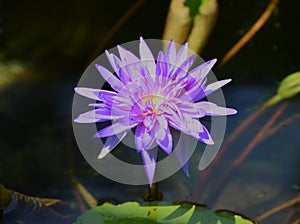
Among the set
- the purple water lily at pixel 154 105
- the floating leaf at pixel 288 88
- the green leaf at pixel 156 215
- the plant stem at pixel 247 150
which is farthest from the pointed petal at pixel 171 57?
the floating leaf at pixel 288 88

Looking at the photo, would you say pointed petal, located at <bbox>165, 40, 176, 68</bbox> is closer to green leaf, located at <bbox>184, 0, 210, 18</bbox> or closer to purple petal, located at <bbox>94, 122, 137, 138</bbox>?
purple petal, located at <bbox>94, 122, 137, 138</bbox>

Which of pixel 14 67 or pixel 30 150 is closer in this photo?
pixel 30 150

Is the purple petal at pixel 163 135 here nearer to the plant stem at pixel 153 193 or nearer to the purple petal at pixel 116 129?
the purple petal at pixel 116 129

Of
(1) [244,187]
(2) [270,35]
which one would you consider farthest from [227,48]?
(1) [244,187]

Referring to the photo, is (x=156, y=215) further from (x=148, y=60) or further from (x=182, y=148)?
A: (x=148, y=60)

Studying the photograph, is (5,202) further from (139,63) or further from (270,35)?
(270,35)

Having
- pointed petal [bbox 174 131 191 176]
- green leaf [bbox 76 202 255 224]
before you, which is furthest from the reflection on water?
pointed petal [bbox 174 131 191 176]
